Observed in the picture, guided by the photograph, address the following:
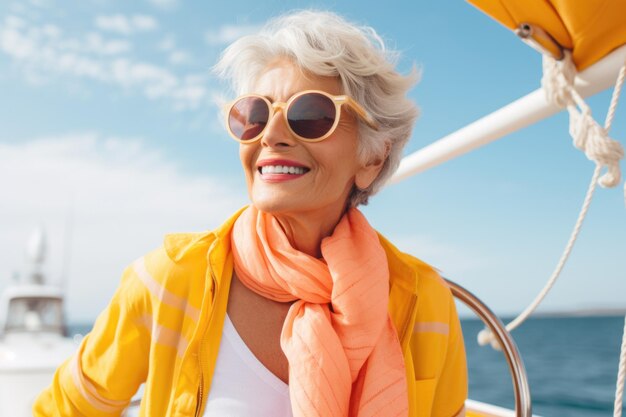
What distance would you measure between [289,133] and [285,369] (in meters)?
0.56

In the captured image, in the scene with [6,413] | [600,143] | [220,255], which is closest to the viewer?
[600,143]

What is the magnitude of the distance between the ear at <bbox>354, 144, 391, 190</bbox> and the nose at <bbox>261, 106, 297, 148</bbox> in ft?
0.77

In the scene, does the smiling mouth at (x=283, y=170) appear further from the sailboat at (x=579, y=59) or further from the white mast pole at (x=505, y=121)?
the sailboat at (x=579, y=59)

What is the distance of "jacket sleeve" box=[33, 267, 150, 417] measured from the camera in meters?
1.33

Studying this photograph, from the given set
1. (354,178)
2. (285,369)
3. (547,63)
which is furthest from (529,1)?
(285,369)

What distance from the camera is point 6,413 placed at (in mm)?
7656

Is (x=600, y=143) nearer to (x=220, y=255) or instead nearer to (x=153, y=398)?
(x=220, y=255)

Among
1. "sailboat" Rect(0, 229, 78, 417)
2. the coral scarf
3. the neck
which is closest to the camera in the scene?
the coral scarf

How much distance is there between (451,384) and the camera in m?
1.53

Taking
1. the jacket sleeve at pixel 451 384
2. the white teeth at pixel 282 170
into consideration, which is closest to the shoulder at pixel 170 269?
the white teeth at pixel 282 170

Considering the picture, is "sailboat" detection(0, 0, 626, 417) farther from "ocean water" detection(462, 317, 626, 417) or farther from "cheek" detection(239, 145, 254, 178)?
"ocean water" detection(462, 317, 626, 417)

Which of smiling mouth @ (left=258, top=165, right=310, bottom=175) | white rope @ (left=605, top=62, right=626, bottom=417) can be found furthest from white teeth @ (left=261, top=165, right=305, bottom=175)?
white rope @ (left=605, top=62, right=626, bottom=417)

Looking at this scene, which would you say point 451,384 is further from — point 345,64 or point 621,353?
point 345,64

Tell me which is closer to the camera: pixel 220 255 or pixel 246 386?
pixel 246 386
